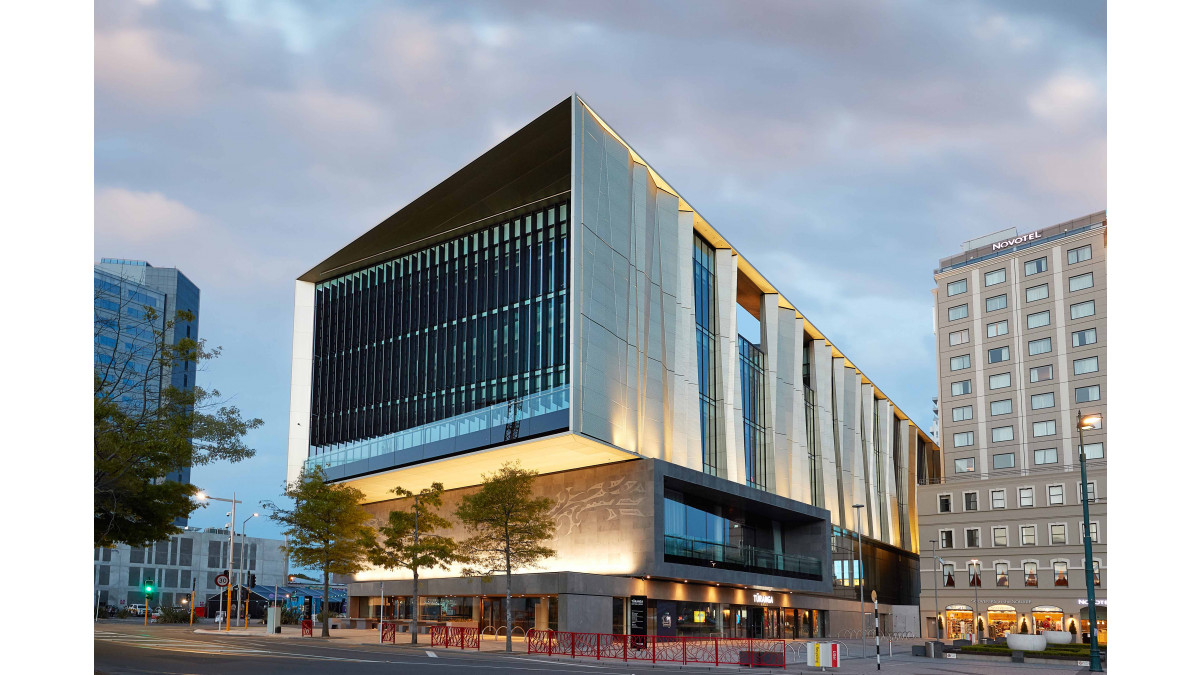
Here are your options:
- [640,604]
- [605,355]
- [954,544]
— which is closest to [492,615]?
[640,604]

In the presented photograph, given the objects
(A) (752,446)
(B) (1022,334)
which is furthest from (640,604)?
(B) (1022,334)

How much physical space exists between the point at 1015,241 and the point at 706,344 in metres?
48.0

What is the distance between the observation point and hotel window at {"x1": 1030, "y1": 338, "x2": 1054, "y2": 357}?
8977 cm

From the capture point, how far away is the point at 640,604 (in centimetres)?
5275

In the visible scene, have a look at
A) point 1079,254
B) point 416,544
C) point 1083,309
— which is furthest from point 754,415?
point 1079,254

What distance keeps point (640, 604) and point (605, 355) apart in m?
14.0

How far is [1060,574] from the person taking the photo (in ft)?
269

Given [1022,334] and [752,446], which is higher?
[1022,334]

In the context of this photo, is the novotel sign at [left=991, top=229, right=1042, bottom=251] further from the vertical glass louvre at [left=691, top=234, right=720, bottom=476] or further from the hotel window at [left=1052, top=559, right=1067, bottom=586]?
the vertical glass louvre at [left=691, top=234, right=720, bottom=476]

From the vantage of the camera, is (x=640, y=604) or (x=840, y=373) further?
(x=840, y=373)

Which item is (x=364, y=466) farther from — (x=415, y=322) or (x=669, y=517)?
(x=669, y=517)

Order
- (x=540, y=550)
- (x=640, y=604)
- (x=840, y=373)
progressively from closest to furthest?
(x=540, y=550), (x=640, y=604), (x=840, y=373)
